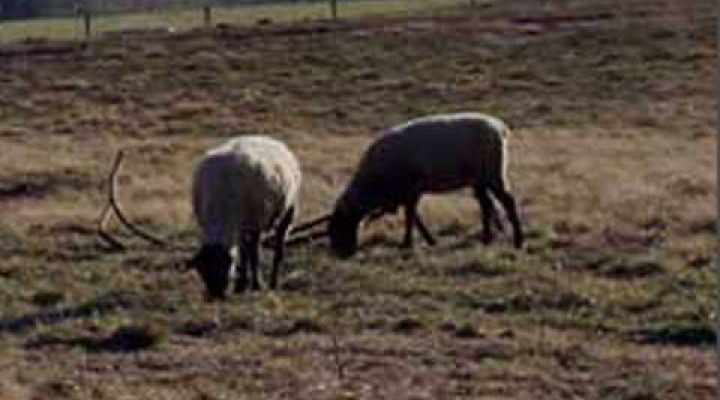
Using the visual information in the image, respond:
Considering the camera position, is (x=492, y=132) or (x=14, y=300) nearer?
(x=14, y=300)

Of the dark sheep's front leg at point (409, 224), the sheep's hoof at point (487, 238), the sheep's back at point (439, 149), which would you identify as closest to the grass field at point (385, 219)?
the dark sheep's front leg at point (409, 224)

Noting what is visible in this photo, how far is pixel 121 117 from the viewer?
45938mm

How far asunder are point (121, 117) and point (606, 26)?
1544cm

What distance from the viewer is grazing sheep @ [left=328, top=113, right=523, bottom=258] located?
2416 centimetres

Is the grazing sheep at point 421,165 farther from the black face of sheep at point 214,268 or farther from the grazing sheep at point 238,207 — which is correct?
the black face of sheep at point 214,268

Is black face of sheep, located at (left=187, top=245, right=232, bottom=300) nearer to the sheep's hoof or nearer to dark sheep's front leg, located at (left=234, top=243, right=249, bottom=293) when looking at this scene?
dark sheep's front leg, located at (left=234, top=243, right=249, bottom=293)

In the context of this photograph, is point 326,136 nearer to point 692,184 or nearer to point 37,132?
point 37,132

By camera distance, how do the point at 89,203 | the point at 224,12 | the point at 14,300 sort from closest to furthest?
the point at 14,300 < the point at 89,203 < the point at 224,12

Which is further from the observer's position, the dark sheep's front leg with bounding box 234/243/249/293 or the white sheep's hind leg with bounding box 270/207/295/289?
the white sheep's hind leg with bounding box 270/207/295/289

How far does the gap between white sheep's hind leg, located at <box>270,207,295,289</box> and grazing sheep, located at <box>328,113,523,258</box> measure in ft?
8.35

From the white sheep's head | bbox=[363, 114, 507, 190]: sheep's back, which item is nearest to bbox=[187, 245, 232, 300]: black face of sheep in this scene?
the white sheep's head

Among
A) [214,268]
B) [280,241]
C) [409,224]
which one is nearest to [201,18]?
[409,224]

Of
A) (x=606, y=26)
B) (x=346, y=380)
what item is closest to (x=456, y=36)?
(x=606, y=26)

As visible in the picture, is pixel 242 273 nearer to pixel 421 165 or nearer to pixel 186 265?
pixel 186 265
